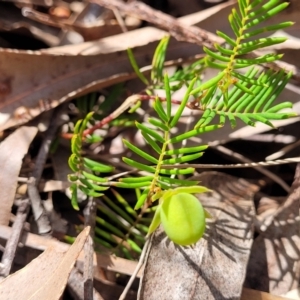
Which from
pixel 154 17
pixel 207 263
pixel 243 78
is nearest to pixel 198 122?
pixel 243 78

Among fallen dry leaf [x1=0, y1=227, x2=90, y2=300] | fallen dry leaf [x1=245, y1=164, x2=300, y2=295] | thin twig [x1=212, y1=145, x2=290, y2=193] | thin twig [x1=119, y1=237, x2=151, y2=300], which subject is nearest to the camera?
fallen dry leaf [x1=0, y1=227, x2=90, y2=300]

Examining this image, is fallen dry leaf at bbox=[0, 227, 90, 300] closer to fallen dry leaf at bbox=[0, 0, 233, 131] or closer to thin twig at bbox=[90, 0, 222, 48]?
fallen dry leaf at bbox=[0, 0, 233, 131]

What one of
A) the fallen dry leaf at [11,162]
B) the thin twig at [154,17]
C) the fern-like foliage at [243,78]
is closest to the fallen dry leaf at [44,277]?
the fallen dry leaf at [11,162]

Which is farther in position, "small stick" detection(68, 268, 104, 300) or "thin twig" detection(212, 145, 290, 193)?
"thin twig" detection(212, 145, 290, 193)

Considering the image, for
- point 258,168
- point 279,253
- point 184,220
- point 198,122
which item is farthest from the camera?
point 258,168

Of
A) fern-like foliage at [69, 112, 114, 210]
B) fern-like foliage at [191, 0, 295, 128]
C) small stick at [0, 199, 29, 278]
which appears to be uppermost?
fern-like foliage at [191, 0, 295, 128]

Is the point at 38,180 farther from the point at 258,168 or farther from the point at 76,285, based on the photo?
the point at 258,168

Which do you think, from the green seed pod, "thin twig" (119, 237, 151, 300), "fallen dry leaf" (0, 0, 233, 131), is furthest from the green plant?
"fallen dry leaf" (0, 0, 233, 131)
